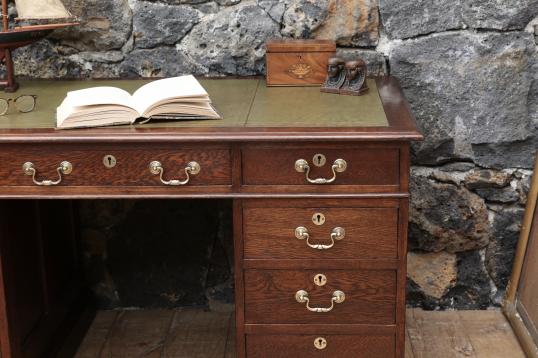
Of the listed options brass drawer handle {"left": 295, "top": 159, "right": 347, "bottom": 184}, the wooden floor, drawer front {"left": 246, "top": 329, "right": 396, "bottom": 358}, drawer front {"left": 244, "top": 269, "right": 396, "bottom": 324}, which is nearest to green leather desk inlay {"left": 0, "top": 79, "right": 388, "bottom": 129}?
brass drawer handle {"left": 295, "top": 159, "right": 347, "bottom": 184}

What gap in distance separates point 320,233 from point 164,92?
1.98 feet

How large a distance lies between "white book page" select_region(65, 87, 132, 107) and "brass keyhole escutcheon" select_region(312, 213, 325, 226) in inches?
24.2

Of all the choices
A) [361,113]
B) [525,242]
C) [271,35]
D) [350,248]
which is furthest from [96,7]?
[525,242]

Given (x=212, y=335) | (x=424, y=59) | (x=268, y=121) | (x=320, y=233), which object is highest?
(x=424, y=59)

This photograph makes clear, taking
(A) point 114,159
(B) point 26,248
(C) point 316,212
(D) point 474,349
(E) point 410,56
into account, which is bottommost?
(D) point 474,349

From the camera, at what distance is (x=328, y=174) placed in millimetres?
2389

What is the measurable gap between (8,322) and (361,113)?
4.07ft

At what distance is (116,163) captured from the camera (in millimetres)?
2385

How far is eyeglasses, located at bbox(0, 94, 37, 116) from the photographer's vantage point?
255cm

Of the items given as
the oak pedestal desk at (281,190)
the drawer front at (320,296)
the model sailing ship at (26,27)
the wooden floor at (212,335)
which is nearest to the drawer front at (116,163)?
the oak pedestal desk at (281,190)

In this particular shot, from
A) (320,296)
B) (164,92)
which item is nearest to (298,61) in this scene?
(164,92)

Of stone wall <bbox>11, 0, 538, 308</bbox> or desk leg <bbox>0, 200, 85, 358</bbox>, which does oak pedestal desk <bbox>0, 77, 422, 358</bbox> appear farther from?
stone wall <bbox>11, 0, 538, 308</bbox>

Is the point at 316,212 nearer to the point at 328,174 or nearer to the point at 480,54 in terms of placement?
the point at 328,174

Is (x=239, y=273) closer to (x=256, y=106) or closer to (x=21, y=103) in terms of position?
(x=256, y=106)
